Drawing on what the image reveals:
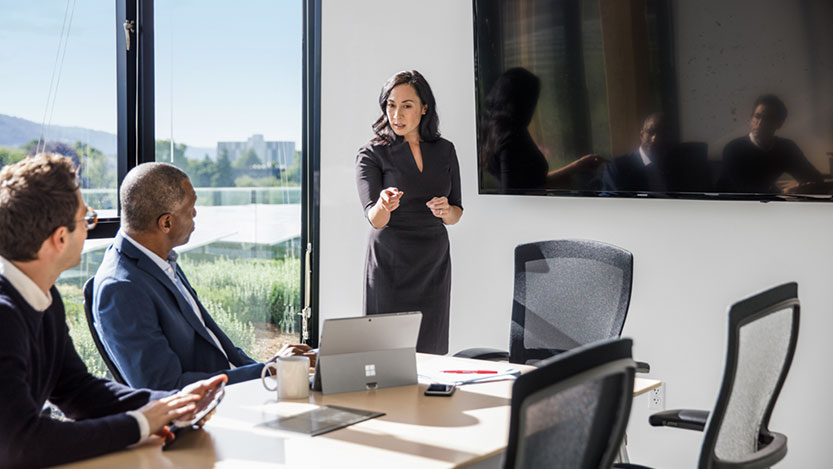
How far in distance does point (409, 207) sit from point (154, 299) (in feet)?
Result: 5.39

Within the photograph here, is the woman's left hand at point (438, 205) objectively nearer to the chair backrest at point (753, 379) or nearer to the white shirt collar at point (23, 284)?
the chair backrest at point (753, 379)

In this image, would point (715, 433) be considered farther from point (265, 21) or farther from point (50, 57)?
point (265, 21)

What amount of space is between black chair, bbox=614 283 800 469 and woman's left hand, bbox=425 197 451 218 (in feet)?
5.29

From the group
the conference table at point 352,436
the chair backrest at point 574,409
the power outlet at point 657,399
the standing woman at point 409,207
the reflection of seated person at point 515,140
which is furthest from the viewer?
the reflection of seated person at point 515,140

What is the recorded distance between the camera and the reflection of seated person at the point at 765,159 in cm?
340

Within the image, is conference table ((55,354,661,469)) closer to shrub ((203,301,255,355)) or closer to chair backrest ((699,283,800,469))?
chair backrest ((699,283,800,469))

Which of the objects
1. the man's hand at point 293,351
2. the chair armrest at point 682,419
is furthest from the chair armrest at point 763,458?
the man's hand at point 293,351

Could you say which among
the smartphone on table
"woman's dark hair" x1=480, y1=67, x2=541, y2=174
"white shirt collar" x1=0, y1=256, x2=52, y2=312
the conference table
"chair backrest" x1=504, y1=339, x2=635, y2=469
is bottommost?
the conference table

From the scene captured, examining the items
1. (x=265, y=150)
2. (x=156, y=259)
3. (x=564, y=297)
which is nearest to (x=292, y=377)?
(x=156, y=259)

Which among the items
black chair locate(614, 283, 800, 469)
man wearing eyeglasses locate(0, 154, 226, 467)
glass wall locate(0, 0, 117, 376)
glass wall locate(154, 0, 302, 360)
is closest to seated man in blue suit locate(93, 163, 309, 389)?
man wearing eyeglasses locate(0, 154, 226, 467)

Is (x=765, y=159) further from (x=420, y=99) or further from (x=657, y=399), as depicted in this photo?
(x=420, y=99)

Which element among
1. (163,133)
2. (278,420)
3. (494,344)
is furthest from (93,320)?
(494,344)

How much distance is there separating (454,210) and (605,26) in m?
1.08

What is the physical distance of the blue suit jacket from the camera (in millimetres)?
2303
